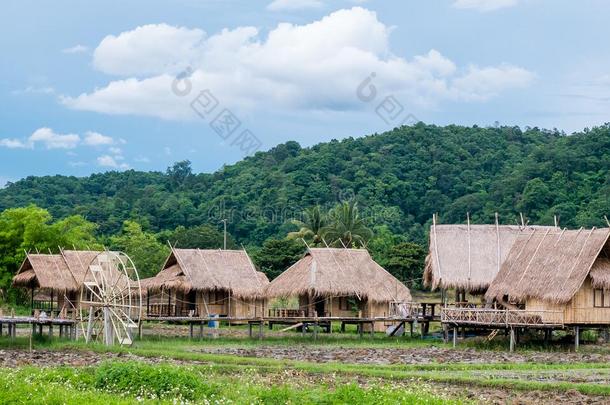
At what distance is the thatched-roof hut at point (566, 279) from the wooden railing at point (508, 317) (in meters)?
0.07

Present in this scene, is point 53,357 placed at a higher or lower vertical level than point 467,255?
lower

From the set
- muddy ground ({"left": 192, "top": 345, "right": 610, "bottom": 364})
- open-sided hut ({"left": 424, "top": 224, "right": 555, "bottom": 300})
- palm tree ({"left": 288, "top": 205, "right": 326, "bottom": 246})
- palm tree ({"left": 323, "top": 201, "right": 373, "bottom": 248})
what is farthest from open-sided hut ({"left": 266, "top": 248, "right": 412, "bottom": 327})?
palm tree ({"left": 288, "top": 205, "right": 326, "bottom": 246})

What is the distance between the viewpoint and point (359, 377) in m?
25.5

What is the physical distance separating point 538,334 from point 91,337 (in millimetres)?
16857

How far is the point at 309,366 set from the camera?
2745 cm

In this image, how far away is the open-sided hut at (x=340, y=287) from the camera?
42.5m

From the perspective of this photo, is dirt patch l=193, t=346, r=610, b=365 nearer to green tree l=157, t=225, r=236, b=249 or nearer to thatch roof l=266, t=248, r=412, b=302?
thatch roof l=266, t=248, r=412, b=302

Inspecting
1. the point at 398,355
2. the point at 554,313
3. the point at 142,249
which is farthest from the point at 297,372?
the point at 142,249

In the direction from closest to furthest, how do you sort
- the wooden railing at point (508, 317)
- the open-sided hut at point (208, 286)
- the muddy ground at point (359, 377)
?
the muddy ground at point (359, 377) < the wooden railing at point (508, 317) < the open-sided hut at point (208, 286)

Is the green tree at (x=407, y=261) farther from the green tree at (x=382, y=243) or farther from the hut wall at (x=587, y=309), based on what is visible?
the hut wall at (x=587, y=309)

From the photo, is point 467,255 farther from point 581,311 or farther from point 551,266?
point 581,311

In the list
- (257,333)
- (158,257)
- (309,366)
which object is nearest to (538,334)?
(257,333)

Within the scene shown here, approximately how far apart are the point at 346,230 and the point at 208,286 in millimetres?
15481

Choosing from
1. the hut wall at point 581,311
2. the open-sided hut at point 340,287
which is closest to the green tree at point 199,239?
the open-sided hut at point 340,287
